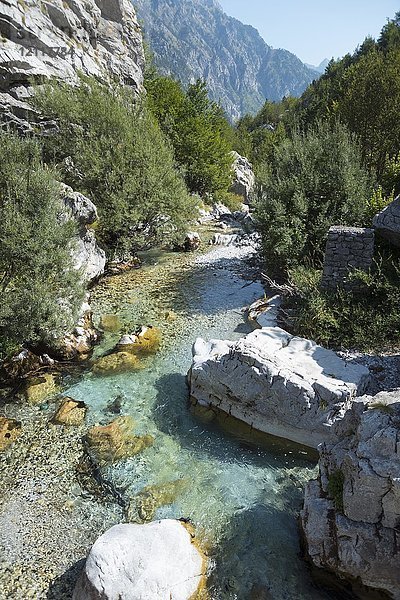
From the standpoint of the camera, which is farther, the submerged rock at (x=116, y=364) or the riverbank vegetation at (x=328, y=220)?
the riverbank vegetation at (x=328, y=220)

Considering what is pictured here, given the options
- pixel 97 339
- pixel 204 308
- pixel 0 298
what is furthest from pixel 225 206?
pixel 0 298

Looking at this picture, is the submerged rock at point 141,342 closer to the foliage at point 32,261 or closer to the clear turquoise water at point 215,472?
the clear turquoise water at point 215,472

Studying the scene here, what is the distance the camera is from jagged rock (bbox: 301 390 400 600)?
530 centimetres

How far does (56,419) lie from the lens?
9.55m

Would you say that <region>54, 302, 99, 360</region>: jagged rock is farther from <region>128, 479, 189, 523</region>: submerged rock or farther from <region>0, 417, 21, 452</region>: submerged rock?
<region>128, 479, 189, 523</region>: submerged rock

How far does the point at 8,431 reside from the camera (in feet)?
29.9

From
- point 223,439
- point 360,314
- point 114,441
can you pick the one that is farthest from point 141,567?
point 360,314

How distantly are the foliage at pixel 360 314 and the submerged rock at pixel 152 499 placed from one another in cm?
604

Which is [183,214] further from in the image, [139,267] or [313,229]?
[313,229]

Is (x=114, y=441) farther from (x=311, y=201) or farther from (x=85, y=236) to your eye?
(x=311, y=201)

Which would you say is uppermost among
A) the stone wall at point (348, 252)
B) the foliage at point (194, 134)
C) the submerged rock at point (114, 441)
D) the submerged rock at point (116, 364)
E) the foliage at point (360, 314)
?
the foliage at point (194, 134)

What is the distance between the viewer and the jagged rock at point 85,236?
15.9 meters

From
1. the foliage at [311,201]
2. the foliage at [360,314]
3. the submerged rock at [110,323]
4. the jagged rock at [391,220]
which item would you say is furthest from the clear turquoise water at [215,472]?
the jagged rock at [391,220]

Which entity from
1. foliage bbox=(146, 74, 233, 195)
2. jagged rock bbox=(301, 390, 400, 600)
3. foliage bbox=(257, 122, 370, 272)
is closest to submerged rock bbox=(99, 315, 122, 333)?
foliage bbox=(257, 122, 370, 272)
